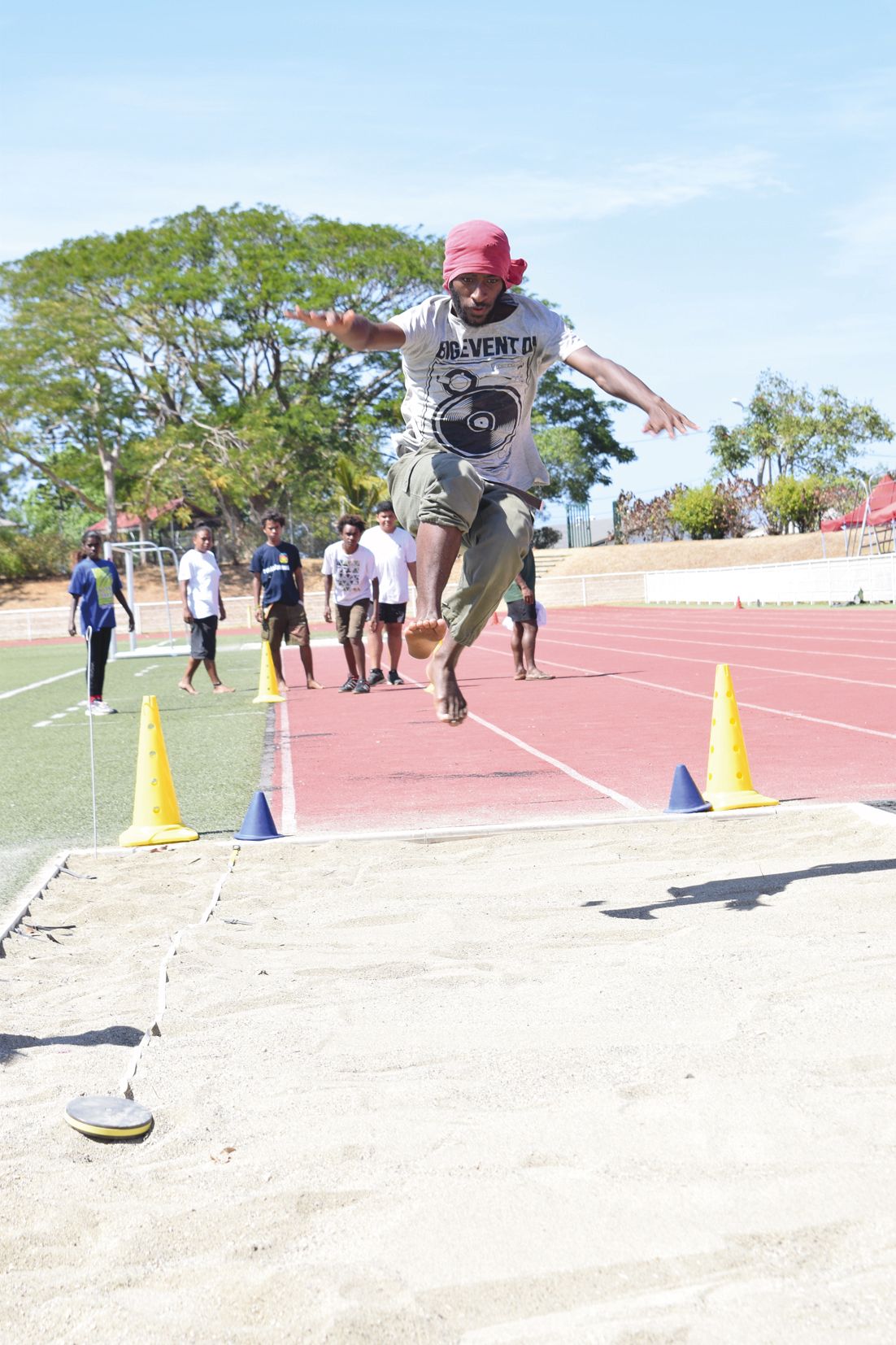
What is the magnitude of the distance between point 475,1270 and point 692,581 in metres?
42.9

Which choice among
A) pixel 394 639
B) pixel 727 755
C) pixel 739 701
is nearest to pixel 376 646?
pixel 394 639

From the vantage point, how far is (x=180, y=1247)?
2762 millimetres

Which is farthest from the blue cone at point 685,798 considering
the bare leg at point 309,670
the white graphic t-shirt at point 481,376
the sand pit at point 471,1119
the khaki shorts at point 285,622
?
the bare leg at point 309,670

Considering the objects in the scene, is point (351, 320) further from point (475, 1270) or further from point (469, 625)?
point (475, 1270)

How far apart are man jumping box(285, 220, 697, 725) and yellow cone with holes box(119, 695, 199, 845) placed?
2.27 meters

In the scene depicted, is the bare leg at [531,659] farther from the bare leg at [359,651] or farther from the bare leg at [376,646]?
the bare leg at [359,651]

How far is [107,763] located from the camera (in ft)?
36.6

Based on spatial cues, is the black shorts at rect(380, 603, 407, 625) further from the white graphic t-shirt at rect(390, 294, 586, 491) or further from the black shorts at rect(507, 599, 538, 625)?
the white graphic t-shirt at rect(390, 294, 586, 491)

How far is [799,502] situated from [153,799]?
1944 inches

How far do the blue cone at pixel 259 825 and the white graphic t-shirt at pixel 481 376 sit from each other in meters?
2.35

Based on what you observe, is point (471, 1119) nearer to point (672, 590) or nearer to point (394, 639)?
point (394, 639)

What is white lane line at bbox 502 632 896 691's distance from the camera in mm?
14664

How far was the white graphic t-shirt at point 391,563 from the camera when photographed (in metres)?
14.9

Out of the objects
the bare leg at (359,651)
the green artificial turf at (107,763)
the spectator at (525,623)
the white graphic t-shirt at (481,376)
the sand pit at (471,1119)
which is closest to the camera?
the sand pit at (471,1119)
